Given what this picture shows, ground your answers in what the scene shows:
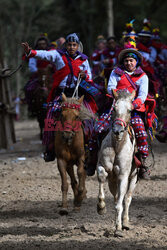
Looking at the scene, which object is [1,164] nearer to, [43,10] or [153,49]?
[153,49]

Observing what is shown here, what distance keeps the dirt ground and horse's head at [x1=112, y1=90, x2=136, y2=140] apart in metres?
1.37

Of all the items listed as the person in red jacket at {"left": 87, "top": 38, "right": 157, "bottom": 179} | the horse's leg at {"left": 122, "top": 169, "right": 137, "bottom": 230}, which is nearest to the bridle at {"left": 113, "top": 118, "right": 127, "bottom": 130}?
the person in red jacket at {"left": 87, "top": 38, "right": 157, "bottom": 179}

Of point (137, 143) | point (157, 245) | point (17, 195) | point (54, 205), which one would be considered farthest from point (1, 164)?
point (157, 245)

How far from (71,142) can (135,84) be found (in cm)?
150

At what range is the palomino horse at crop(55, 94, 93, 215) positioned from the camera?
7.75 meters

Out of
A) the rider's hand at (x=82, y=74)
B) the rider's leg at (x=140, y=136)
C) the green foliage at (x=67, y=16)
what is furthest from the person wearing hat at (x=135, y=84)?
the green foliage at (x=67, y=16)

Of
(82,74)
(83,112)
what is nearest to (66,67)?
(82,74)

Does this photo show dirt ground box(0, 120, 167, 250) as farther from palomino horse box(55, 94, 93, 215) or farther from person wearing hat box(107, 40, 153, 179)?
person wearing hat box(107, 40, 153, 179)

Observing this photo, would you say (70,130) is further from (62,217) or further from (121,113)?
(121,113)

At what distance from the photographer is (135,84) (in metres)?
7.34

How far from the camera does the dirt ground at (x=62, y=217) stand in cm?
638

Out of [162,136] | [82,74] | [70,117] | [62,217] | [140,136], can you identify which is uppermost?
[82,74]

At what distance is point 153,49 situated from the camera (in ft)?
53.1

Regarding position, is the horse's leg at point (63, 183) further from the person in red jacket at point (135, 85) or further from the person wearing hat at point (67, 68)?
the person in red jacket at point (135, 85)
